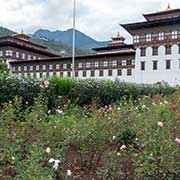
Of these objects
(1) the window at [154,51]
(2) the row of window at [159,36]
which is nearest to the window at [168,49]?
(2) the row of window at [159,36]

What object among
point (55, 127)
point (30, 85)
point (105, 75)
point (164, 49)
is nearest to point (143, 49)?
point (164, 49)

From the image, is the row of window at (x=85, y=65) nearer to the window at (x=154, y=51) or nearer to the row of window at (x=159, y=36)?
the row of window at (x=159, y=36)

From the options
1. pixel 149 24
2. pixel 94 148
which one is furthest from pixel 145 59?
pixel 94 148

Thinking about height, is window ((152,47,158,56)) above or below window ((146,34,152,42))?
below

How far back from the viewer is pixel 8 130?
519cm

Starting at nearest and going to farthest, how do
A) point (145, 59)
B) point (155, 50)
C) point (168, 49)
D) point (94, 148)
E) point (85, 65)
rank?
point (94, 148) < point (168, 49) < point (155, 50) < point (145, 59) < point (85, 65)

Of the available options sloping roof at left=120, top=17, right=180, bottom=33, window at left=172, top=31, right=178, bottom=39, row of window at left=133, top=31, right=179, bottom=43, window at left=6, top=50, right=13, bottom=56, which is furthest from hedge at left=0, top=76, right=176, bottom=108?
window at left=6, top=50, right=13, bottom=56

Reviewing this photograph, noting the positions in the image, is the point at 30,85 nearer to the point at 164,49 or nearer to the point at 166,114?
the point at 166,114

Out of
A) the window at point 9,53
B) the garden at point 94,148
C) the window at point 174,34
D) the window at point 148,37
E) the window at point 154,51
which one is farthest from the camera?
the window at point 9,53

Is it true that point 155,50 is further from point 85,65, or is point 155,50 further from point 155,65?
point 85,65

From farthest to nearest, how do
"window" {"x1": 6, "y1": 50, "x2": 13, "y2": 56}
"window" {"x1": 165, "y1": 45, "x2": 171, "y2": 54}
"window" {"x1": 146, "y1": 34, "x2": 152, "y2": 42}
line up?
"window" {"x1": 6, "y1": 50, "x2": 13, "y2": 56}, "window" {"x1": 146, "y1": 34, "x2": 152, "y2": 42}, "window" {"x1": 165, "y1": 45, "x2": 171, "y2": 54}

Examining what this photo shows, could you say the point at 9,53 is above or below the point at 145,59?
above

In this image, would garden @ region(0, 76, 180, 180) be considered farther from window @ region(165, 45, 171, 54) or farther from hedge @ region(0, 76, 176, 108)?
window @ region(165, 45, 171, 54)

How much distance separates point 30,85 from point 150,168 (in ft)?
20.9
